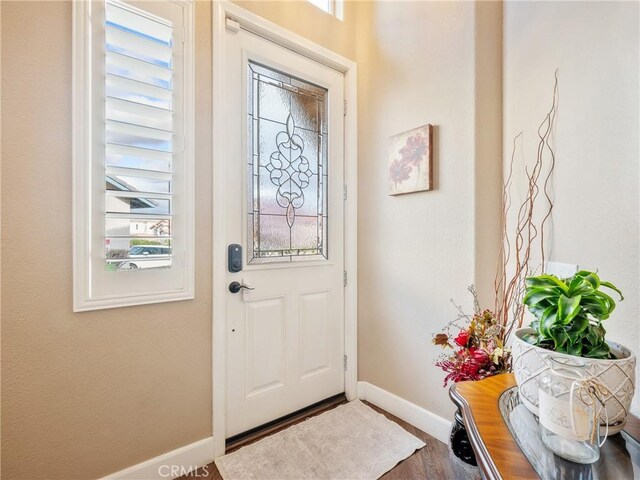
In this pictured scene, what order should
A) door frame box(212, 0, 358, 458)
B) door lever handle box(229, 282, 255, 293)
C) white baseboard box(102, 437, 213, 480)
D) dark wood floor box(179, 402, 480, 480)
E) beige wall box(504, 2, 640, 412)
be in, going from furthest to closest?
door lever handle box(229, 282, 255, 293), door frame box(212, 0, 358, 458), dark wood floor box(179, 402, 480, 480), white baseboard box(102, 437, 213, 480), beige wall box(504, 2, 640, 412)

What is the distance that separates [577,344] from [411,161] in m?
1.33

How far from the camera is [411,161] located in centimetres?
185

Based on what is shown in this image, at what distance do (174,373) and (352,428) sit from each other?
1.07 m

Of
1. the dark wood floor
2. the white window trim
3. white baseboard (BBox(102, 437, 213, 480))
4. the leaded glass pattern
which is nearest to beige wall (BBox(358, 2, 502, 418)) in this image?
the dark wood floor

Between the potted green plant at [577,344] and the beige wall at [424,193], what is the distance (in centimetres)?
83

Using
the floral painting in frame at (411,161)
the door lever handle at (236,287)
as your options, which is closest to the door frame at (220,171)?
the door lever handle at (236,287)

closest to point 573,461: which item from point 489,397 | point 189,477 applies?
point 489,397

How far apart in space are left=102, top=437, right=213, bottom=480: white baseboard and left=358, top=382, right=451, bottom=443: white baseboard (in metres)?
1.06

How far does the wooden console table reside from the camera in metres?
0.60

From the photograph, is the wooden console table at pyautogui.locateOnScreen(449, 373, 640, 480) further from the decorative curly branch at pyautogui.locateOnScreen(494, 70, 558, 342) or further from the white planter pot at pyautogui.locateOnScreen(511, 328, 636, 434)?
the decorative curly branch at pyautogui.locateOnScreen(494, 70, 558, 342)

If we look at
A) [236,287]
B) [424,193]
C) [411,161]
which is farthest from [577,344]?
[236,287]

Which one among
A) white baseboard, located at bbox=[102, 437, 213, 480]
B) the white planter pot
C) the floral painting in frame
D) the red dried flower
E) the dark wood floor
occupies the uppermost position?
the floral painting in frame

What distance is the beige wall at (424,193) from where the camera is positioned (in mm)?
1617

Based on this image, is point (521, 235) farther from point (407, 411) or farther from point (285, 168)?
point (285, 168)
